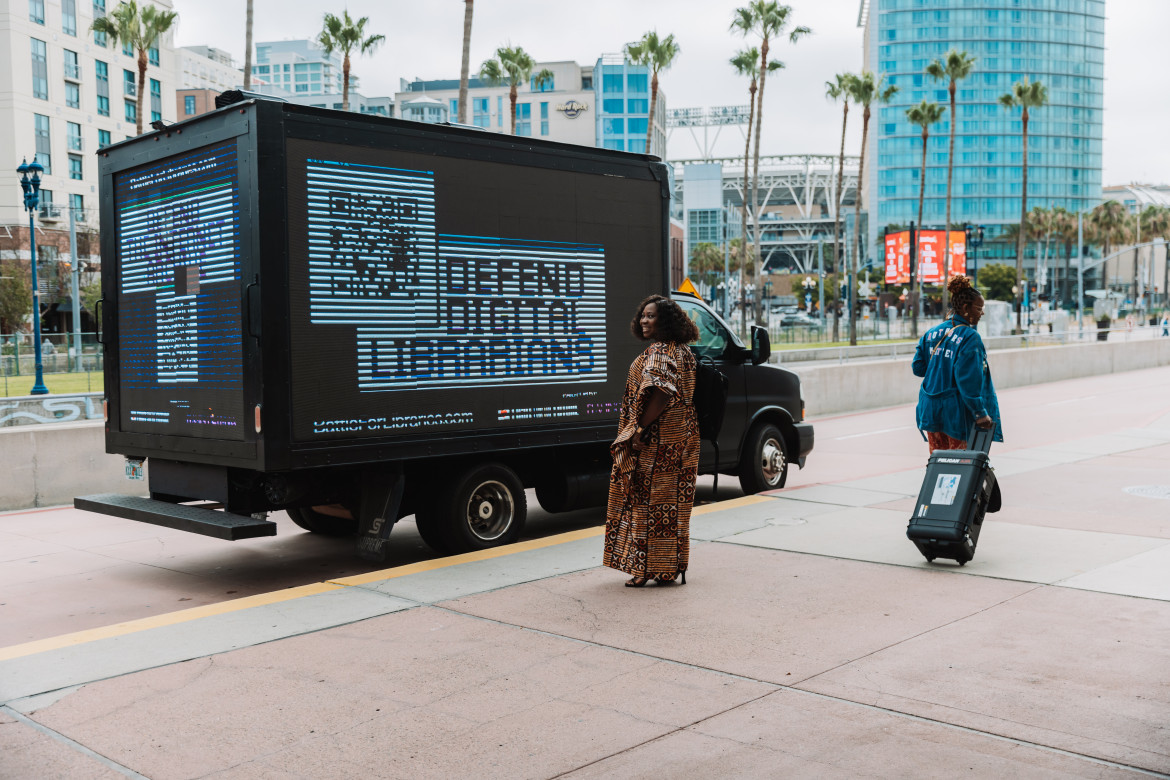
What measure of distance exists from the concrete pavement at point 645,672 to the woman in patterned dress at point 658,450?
11.4 inches

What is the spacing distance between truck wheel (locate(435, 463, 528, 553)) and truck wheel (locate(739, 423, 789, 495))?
290 centimetres

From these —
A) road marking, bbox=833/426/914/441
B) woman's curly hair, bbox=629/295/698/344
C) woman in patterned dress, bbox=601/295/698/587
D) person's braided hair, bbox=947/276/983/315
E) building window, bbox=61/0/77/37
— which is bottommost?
road marking, bbox=833/426/914/441

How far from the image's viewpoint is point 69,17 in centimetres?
6225

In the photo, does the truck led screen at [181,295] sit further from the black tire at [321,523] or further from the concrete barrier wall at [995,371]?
the concrete barrier wall at [995,371]

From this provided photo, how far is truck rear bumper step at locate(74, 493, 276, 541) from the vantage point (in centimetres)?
701

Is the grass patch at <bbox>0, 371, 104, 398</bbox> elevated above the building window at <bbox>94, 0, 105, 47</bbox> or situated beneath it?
situated beneath

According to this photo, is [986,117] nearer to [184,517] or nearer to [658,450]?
[658,450]

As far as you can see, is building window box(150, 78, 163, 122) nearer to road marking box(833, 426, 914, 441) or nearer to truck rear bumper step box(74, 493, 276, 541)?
road marking box(833, 426, 914, 441)

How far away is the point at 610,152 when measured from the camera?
9.04 meters

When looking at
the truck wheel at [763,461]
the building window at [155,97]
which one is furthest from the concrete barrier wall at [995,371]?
the building window at [155,97]

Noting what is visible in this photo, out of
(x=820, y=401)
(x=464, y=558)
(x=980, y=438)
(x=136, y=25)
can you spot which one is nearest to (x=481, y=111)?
(x=136, y=25)

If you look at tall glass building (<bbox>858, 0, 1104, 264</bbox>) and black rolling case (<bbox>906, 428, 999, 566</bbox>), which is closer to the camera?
black rolling case (<bbox>906, 428, 999, 566</bbox>)

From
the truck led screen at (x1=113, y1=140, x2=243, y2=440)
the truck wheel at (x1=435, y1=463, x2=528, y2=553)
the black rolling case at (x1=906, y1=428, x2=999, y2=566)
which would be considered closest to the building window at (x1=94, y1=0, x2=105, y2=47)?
the truck led screen at (x1=113, y1=140, x2=243, y2=440)

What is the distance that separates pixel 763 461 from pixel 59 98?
6183cm
